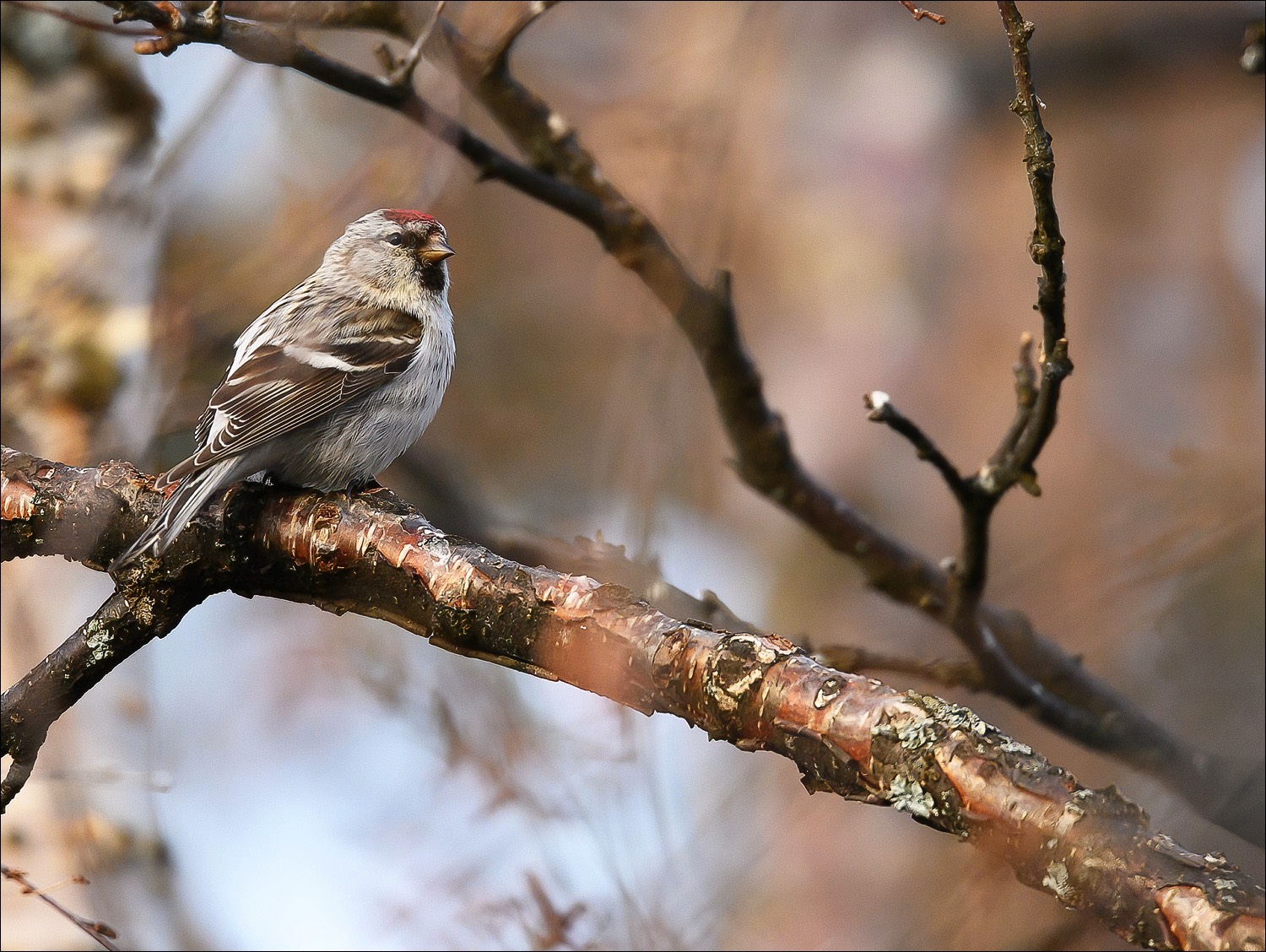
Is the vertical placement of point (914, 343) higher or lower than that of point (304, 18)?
higher

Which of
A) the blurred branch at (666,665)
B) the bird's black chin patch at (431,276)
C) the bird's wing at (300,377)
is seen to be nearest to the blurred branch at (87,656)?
the blurred branch at (666,665)

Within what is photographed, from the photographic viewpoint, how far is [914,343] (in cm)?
810

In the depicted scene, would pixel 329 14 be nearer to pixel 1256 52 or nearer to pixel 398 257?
pixel 398 257

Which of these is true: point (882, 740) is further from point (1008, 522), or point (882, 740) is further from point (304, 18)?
point (1008, 522)

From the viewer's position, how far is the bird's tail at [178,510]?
2299mm

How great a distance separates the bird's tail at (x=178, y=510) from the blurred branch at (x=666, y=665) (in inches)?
1.6

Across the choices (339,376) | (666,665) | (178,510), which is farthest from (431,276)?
(666,665)

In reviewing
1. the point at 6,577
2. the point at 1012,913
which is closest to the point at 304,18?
the point at 6,577

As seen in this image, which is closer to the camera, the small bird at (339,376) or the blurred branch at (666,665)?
the blurred branch at (666,665)

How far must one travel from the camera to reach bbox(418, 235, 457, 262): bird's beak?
13.1ft

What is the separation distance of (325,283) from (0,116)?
3.86 feet

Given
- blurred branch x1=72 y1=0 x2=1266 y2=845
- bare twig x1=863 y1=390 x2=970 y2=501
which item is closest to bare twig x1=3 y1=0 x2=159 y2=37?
blurred branch x1=72 y1=0 x2=1266 y2=845

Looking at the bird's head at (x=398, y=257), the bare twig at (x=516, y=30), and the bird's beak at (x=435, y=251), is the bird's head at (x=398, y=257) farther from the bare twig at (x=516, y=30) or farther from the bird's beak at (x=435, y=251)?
the bare twig at (x=516, y=30)

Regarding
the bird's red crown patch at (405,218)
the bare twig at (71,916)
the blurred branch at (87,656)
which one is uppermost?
the bird's red crown patch at (405,218)
